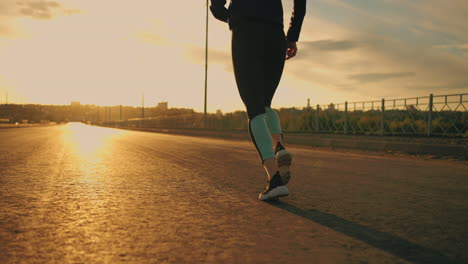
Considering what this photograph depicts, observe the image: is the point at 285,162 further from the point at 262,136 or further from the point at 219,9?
the point at 219,9

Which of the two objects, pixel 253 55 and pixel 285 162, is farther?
pixel 253 55

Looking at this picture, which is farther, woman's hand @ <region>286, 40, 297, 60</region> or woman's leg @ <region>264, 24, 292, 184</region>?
woman's hand @ <region>286, 40, 297, 60</region>

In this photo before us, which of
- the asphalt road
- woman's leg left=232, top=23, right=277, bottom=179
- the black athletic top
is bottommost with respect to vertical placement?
the asphalt road

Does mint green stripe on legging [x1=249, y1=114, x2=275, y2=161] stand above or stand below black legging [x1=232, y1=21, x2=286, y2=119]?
below

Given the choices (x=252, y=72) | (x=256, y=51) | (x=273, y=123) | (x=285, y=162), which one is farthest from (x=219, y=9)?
(x=285, y=162)

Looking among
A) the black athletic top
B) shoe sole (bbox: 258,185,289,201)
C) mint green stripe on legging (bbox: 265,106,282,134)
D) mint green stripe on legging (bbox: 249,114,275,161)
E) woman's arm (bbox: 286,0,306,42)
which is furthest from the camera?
woman's arm (bbox: 286,0,306,42)

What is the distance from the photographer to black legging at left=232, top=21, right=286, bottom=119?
3.47m

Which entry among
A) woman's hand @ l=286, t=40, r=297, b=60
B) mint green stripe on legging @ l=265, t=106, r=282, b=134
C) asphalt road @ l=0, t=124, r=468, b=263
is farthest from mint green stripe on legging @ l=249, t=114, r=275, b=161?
woman's hand @ l=286, t=40, r=297, b=60

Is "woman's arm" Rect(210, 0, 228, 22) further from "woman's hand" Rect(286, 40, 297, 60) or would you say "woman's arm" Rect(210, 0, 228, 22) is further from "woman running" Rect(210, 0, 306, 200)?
"woman's hand" Rect(286, 40, 297, 60)

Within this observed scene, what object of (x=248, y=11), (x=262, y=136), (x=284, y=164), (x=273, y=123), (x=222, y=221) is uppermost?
(x=248, y=11)

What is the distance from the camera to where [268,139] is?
11.1ft

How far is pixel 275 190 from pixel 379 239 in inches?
43.8

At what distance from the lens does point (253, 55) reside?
3.48 metres

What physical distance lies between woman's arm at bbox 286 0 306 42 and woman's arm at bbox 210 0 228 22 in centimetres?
64
